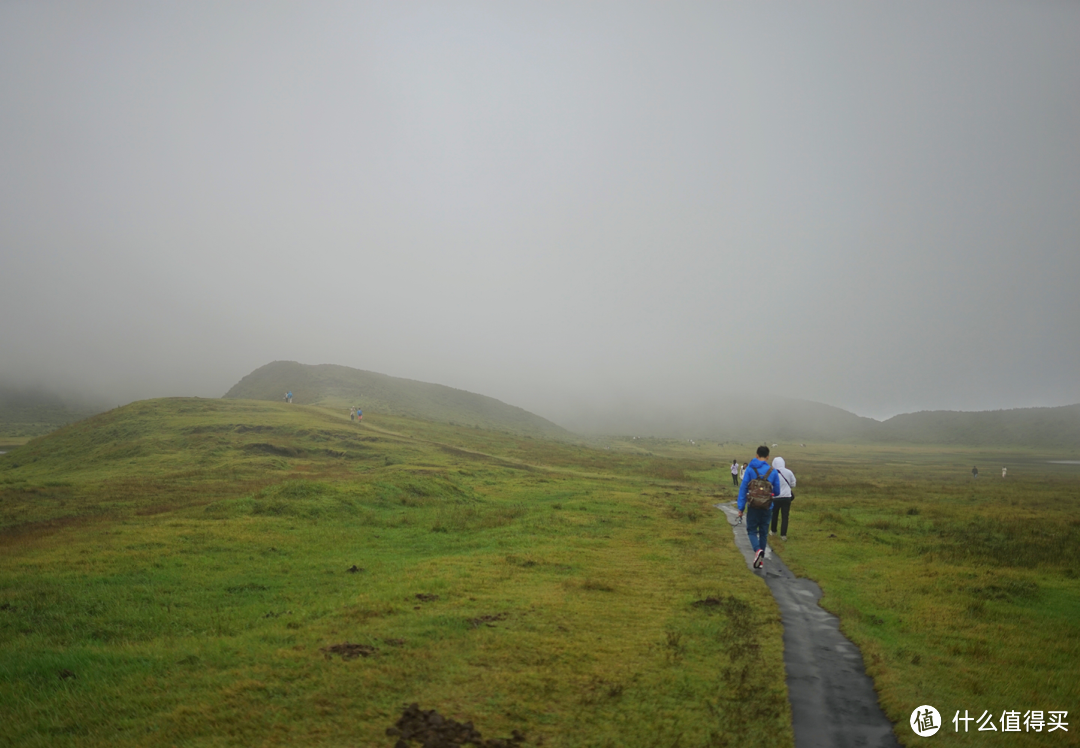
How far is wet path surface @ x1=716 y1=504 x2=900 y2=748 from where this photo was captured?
8.40 metres

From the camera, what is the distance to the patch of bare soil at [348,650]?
10.7 m

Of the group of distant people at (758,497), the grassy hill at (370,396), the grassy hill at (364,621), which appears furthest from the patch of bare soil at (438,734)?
the grassy hill at (370,396)

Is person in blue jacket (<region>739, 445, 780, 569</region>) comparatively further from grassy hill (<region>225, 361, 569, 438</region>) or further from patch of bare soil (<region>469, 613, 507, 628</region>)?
grassy hill (<region>225, 361, 569, 438</region>)

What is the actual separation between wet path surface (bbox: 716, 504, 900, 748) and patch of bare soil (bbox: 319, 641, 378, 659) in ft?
25.9

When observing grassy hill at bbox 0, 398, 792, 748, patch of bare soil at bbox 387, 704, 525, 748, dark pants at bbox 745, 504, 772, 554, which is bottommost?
grassy hill at bbox 0, 398, 792, 748

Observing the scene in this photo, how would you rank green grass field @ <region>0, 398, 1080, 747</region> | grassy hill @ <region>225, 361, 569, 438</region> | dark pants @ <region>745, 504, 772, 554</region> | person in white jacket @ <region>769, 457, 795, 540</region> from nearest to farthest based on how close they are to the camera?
green grass field @ <region>0, 398, 1080, 747</region>
dark pants @ <region>745, 504, 772, 554</region>
person in white jacket @ <region>769, 457, 795, 540</region>
grassy hill @ <region>225, 361, 569, 438</region>

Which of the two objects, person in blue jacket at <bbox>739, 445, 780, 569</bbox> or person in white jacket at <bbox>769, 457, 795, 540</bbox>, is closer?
person in blue jacket at <bbox>739, 445, 780, 569</bbox>

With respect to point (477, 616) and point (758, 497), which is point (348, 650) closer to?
point (477, 616)

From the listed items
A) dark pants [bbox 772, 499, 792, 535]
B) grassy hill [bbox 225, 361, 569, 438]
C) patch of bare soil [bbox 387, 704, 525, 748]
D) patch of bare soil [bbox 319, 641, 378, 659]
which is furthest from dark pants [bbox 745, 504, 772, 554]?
grassy hill [bbox 225, 361, 569, 438]

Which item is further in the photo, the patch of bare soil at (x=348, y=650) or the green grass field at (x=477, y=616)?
the patch of bare soil at (x=348, y=650)

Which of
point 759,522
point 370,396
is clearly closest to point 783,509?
point 759,522

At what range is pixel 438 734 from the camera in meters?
7.70

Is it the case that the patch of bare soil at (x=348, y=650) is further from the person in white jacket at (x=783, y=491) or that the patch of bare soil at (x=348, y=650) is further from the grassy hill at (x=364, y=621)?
the person in white jacket at (x=783, y=491)

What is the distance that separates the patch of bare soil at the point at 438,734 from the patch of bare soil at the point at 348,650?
2879mm
